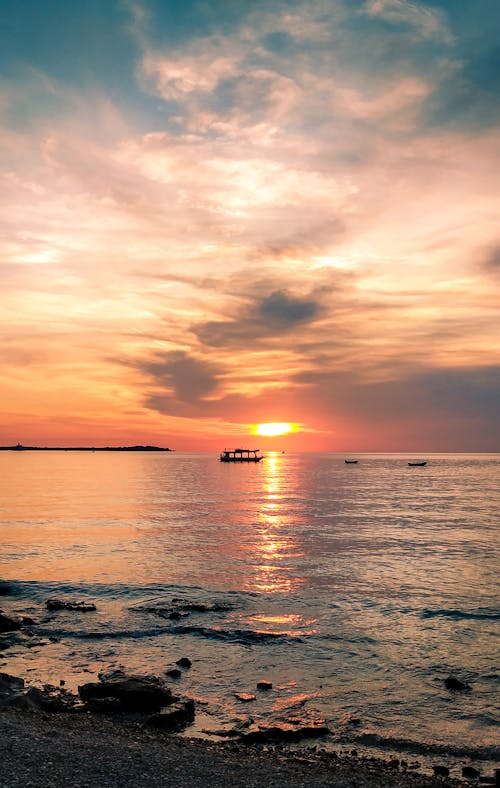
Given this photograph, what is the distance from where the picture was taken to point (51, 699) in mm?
16281

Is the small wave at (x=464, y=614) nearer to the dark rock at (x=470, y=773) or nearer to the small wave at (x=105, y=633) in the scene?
the small wave at (x=105, y=633)

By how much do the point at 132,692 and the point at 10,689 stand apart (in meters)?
3.74

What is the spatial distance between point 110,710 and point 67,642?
8083 millimetres

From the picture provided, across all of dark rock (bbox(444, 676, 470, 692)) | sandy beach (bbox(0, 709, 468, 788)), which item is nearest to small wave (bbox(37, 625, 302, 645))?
dark rock (bbox(444, 676, 470, 692))

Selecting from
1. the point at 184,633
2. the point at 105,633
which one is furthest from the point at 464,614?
the point at 105,633

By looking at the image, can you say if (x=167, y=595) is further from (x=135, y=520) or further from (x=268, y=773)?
(x=135, y=520)

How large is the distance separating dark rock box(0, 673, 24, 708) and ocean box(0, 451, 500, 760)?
79 centimetres

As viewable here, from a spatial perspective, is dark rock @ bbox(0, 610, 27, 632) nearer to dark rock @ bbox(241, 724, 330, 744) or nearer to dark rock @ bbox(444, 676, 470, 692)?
dark rock @ bbox(241, 724, 330, 744)

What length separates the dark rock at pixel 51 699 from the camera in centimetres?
1559

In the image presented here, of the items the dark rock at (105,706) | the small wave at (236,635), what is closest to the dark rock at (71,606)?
the small wave at (236,635)

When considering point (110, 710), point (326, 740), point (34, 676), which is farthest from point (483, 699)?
point (34, 676)

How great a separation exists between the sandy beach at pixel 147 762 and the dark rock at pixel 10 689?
0.49 m

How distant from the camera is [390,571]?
37438 mm

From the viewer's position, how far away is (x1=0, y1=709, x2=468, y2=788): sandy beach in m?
11.2
